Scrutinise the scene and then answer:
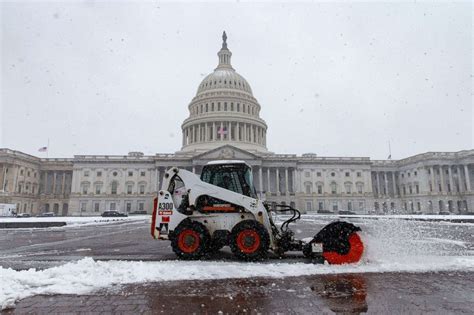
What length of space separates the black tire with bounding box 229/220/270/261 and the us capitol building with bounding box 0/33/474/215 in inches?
2357

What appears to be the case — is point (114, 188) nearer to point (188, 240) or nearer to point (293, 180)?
point (293, 180)

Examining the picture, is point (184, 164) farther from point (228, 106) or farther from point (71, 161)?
point (71, 161)

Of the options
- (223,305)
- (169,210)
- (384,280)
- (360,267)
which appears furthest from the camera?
(169,210)

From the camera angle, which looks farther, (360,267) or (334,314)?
(360,267)

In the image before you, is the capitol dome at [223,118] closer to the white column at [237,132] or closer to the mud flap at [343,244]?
the white column at [237,132]

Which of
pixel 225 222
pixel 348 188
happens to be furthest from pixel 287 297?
pixel 348 188

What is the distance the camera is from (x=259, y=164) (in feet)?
235

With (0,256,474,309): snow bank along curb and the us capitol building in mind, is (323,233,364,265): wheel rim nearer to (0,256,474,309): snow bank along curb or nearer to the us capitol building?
(0,256,474,309): snow bank along curb

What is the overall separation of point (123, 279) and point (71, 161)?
8505 centimetres

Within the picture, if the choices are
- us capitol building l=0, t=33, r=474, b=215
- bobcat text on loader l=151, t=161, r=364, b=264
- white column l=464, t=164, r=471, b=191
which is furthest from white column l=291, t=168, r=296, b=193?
bobcat text on loader l=151, t=161, r=364, b=264

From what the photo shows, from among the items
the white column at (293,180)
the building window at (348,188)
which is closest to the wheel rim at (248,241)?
the white column at (293,180)

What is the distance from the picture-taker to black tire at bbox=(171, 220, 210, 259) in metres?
8.93

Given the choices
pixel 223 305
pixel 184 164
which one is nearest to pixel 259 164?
pixel 184 164

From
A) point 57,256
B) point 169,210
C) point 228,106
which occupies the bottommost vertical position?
point 57,256
